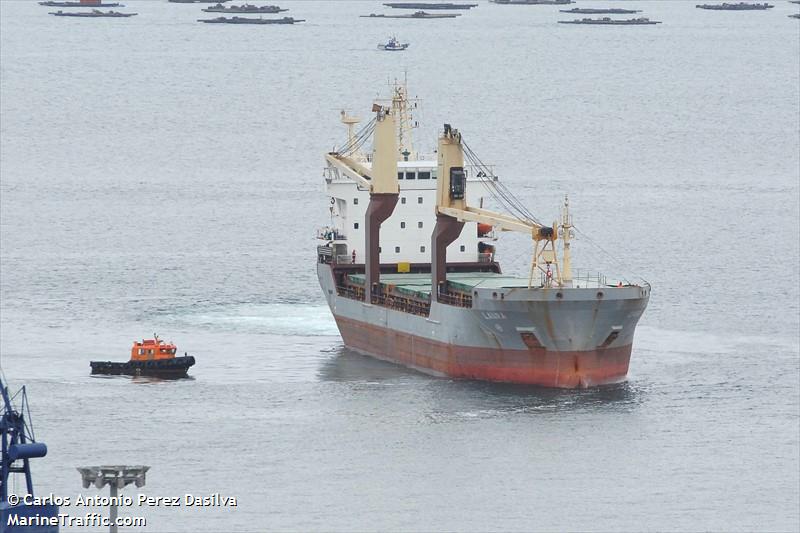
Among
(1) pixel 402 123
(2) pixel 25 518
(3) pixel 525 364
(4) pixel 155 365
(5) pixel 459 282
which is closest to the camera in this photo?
(2) pixel 25 518

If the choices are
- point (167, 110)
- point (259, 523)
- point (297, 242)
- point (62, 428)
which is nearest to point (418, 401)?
point (62, 428)

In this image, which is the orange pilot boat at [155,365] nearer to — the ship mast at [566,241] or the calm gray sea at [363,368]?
the calm gray sea at [363,368]

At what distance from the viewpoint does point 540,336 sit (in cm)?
7431

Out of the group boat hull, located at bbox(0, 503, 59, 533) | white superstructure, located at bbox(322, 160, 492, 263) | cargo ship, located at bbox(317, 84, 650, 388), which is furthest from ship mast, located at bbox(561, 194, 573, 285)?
boat hull, located at bbox(0, 503, 59, 533)

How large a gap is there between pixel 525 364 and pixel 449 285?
5.43m

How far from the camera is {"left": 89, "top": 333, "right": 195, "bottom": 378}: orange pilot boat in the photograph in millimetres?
77188

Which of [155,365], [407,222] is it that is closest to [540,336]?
[155,365]

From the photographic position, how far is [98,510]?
57688 millimetres

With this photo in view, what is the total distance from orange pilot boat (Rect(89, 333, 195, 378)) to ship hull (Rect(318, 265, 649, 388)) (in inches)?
339

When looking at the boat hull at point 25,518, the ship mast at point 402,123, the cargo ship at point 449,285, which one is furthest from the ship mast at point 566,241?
the boat hull at point 25,518

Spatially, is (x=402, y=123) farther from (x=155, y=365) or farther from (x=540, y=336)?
(x=540, y=336)

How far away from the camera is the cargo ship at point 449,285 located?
7400 cm

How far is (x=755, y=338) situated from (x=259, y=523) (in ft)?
110

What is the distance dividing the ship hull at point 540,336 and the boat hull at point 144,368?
8.74 m
